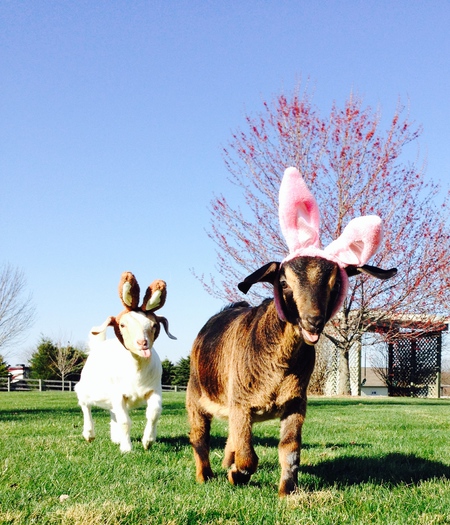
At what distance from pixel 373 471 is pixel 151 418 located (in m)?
2.15

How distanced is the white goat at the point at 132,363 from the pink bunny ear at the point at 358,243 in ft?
8.53

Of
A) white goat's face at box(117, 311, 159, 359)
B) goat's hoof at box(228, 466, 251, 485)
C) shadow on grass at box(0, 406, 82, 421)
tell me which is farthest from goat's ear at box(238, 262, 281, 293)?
shadow on grass at box(0, 406, 82, 421)

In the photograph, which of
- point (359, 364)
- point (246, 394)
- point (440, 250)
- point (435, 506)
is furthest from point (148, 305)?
point (359, 364)

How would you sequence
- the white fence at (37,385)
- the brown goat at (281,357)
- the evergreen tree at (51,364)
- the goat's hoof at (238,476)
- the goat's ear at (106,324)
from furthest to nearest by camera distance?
the evergreen tree at (51,364) → the white fence at (37,385) → the goat's ear at (106,324) → the goat's hoof at (238,476) → the brown goat at (281,357)

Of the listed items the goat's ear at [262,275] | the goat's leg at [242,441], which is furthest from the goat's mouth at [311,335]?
the goat's leg at [242,441]

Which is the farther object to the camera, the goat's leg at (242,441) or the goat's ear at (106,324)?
the goat's ear at (106,324)

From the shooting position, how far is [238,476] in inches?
149

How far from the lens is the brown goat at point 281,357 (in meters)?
3.37

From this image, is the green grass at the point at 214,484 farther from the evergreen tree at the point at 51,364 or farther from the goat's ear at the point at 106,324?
the evergreen tree at the point at 51,364

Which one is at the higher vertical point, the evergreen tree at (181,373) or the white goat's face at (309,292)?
the white goat's face at (309,292)

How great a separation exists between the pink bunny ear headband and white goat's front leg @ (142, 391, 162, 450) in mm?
2751

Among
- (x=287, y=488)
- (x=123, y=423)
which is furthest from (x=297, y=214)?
(x=123, y=423)

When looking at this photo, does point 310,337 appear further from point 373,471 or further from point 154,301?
point 154,301

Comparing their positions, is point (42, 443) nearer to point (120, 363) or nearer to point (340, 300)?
point (120, 363)
